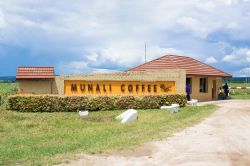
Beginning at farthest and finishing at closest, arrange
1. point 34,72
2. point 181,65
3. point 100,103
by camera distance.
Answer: point 181,65, point 34,72, point 100,103

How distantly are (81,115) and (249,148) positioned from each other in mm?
13196

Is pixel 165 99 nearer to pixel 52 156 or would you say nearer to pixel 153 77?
pixel 153 77

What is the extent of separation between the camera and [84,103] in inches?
1107

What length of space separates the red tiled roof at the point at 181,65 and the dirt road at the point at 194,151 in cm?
1884

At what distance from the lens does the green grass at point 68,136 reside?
40.7 ft

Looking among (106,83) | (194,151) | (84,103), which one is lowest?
(194,151)

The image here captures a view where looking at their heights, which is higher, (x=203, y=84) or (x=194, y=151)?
(x=203, y=84)

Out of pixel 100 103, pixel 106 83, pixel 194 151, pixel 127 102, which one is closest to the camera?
pixel 194 151

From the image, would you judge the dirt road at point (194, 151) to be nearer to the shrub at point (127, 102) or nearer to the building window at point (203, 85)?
the shrub at point (127, 102)

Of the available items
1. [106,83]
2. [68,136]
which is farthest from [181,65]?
[68,136]

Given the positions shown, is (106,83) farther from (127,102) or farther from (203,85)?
(203,85)

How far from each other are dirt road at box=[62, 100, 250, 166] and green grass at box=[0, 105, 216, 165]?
0.72 metres

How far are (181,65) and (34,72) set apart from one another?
12491mm

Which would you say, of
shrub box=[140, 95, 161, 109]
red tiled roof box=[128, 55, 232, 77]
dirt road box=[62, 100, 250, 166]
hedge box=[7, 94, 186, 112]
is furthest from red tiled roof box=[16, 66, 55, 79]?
dirt road box=[62, 100, 250, 166]
